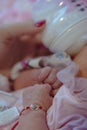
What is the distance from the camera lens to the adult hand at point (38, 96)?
85 centimetres

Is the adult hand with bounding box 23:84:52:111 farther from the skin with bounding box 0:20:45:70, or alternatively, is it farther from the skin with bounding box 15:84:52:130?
the skin with bounding box 0:20:45:70

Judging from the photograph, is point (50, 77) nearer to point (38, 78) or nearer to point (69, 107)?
point (38, 78)

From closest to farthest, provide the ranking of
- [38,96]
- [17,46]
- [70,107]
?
[70,107] < [38,96] < [17,46]

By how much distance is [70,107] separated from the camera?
76cm

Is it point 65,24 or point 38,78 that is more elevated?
point 65,24

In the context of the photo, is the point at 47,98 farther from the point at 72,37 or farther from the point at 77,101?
the point at 72,37

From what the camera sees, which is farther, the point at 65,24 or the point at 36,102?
the point at 65,24

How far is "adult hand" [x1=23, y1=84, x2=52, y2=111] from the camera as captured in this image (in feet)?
2.80

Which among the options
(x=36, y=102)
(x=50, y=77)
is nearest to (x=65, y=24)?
(x=50, y=77)

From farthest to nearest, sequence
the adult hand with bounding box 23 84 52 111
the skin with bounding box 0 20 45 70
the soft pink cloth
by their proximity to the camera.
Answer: the skin with bounding box 0 20 45 70
the adult hand with bounding box 23 84 52 111
the soft pink cloth

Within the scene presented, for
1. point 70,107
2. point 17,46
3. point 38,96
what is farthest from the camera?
point 17,46

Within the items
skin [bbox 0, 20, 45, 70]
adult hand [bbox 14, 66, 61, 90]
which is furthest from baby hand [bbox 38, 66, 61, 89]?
skin [bbox 0, 20, 45, 70]

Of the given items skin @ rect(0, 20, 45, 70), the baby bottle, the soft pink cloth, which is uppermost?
the baby bottle

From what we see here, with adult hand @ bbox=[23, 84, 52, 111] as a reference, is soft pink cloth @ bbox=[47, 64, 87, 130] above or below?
above
